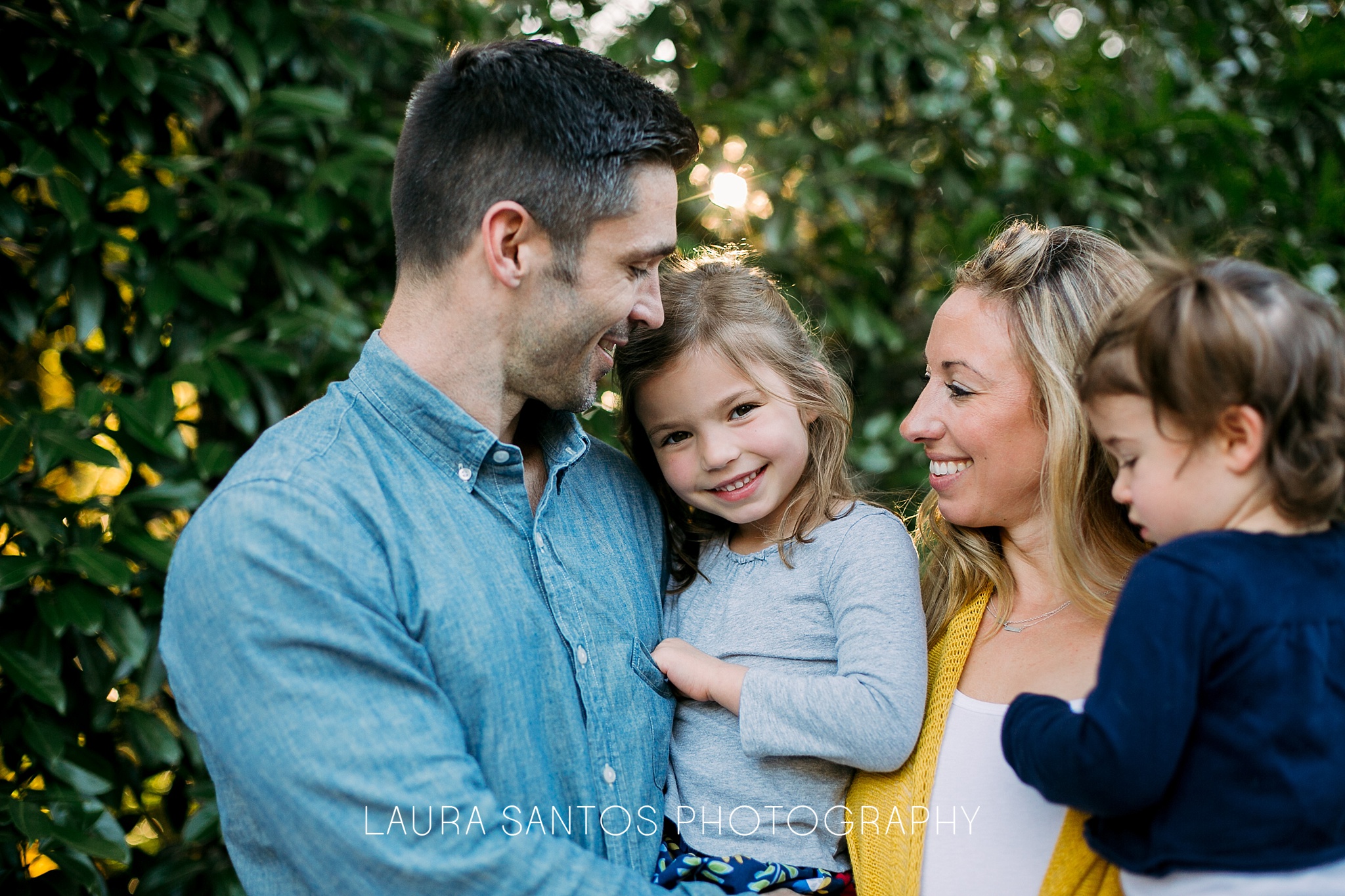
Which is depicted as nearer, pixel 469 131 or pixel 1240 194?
pixel 469 131

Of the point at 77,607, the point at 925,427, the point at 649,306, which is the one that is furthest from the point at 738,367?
the point at 77,607

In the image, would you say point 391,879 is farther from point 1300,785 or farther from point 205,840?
point 205,840

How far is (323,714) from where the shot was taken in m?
1.14

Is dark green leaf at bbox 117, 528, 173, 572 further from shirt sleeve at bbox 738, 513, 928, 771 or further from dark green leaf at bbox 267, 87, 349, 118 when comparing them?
shirt sleeve at bbox 738, 513, 928, 771

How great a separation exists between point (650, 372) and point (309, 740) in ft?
3.02

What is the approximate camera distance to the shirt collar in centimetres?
143

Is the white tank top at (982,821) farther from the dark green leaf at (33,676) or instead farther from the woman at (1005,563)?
the dark green leaf at (33,676)

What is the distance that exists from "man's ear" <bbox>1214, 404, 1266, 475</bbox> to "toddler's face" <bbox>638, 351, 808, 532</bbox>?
761 millimetres

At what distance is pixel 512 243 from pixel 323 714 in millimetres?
742

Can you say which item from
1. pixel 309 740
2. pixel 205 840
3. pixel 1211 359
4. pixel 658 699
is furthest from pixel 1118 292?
pixel 205 840

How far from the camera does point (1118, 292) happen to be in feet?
5.29

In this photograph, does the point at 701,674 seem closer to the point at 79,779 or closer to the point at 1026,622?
the point at 1026,622

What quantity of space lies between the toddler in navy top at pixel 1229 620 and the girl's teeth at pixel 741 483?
2.33ft

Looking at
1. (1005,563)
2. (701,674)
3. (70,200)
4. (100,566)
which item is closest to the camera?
(701,674)
